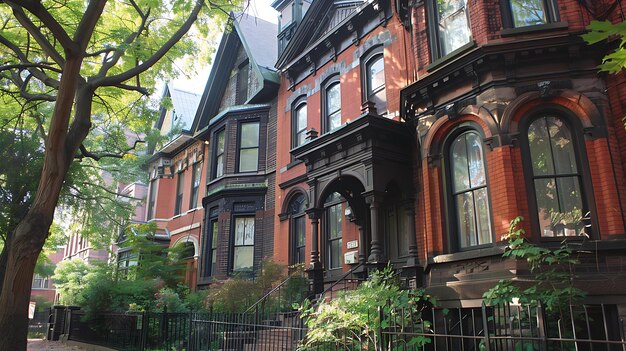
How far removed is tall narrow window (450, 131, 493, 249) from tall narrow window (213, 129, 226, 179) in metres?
11.8

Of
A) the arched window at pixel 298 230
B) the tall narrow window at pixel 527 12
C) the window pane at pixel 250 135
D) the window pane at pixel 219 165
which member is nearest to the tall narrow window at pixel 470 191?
the tall narrow window at pixel 527 12

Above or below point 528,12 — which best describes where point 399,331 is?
below

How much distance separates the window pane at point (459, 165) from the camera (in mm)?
9552

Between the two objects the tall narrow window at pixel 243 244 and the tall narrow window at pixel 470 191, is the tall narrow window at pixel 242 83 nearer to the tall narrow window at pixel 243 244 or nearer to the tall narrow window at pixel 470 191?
the tall narrow window at pixel 243 244

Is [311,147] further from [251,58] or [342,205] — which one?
[251,58]

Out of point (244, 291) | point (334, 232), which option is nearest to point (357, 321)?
point (244, 291)

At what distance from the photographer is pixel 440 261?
9250 mm

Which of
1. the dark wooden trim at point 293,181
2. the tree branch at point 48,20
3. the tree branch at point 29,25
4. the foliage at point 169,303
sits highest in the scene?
the tree branch at point 29,25

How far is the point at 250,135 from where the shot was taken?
1875 cm

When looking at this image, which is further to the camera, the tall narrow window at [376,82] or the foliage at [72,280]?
the foliage at [72,280]

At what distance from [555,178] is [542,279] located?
1976 mm

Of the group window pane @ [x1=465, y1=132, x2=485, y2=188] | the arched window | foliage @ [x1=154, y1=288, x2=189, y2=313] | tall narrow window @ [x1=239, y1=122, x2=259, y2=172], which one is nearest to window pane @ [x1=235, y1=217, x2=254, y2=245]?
tall narrow window @ [x1=239, y1=122, x2=259, y2=172]

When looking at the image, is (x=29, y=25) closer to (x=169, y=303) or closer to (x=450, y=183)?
(x=169, y=303)

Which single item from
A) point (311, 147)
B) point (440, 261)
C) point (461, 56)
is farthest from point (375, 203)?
point (461, 56)
